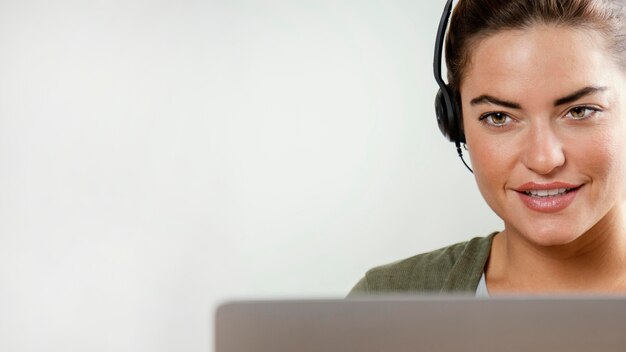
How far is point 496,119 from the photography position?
1395 millimetres

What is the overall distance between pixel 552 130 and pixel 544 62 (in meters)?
0.11

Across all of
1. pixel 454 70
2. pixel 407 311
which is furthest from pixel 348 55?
pixel 407 311

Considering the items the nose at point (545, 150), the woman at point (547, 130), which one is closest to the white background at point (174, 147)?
the woman at point (547, 130)

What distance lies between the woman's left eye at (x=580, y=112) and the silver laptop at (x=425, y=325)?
76 centimetres

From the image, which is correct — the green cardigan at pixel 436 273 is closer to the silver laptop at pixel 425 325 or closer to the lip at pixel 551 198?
the lip at pixel 551 198

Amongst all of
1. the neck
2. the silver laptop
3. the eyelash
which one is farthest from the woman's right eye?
the silver laptop

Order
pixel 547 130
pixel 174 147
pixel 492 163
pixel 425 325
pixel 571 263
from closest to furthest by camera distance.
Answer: pixel 425 325 < pixel 547 130 < pixel 492 163 < pixel 571 263 < pixel 174 147

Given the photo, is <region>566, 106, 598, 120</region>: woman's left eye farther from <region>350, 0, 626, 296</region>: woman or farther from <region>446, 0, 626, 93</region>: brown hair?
<region>446, 0, 626, 93</region>: brown hair

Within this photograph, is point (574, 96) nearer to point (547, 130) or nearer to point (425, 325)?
point (547, 130)

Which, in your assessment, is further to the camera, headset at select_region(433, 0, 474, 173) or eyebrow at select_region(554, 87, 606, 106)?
Result: headset at select_region(433, 0, 474, 173)

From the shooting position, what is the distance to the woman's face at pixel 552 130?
4.23ft

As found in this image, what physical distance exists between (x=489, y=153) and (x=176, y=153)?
94.2 inches

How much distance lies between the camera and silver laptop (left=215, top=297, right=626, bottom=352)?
0.57m

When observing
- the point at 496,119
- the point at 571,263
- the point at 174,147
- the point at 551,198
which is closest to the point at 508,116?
the point at 496,119
